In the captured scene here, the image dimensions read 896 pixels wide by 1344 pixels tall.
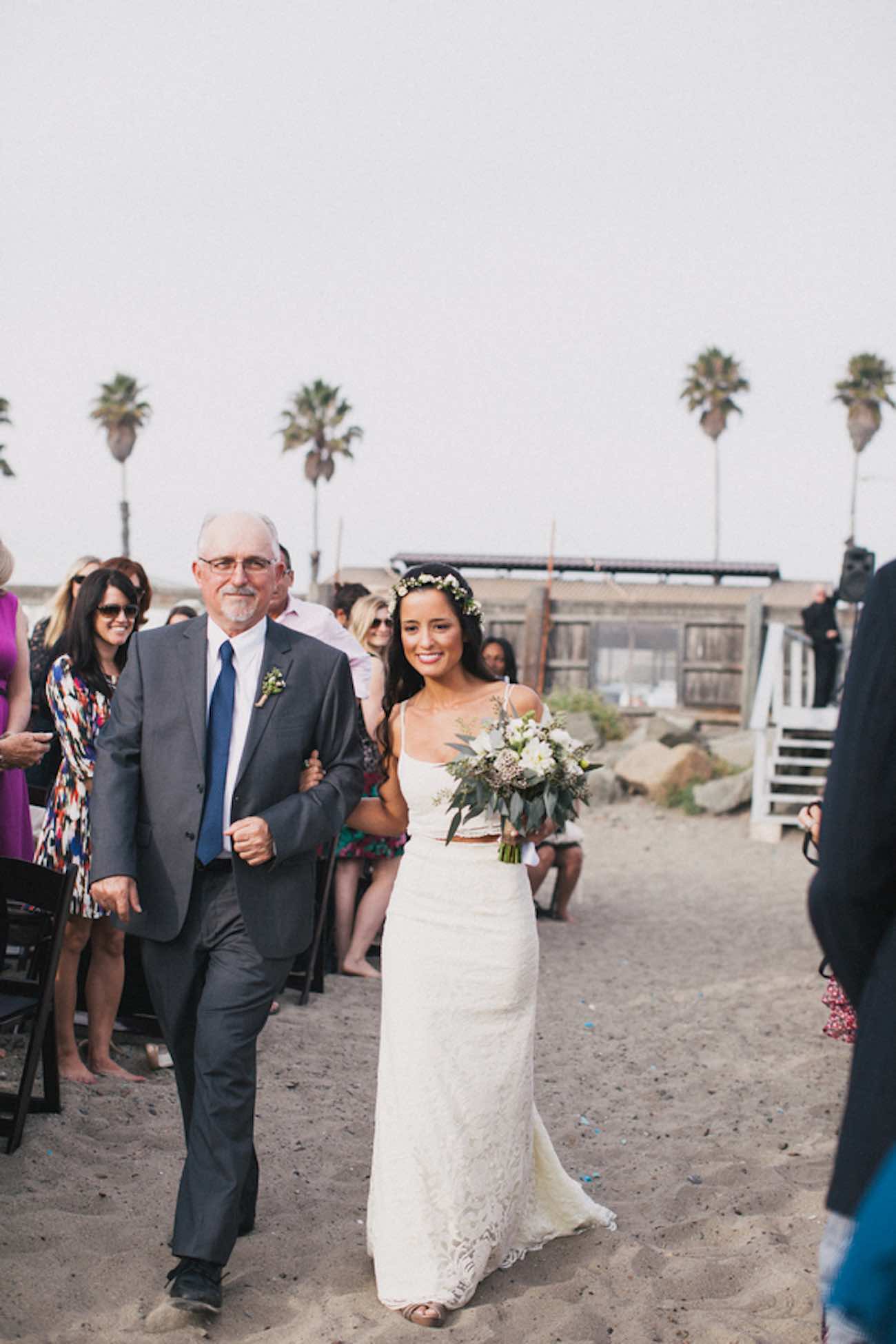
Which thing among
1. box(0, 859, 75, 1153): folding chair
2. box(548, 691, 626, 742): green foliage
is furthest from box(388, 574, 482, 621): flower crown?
box(548, 691, 626, 742): green foliage

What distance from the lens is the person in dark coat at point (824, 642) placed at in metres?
18.8

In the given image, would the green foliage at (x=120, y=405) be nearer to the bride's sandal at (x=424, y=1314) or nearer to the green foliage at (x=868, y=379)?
the green foliage at (x=868, y=379)

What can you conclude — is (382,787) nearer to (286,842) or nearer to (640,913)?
(286,842)

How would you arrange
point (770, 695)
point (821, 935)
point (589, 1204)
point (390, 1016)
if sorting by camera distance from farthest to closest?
point (770, 695) < point (589, 1204) < point (390, 1016) < point (821, 935)

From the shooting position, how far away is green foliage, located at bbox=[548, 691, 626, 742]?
2180 centimetres

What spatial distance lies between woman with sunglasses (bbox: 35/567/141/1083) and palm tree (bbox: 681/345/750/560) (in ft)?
135

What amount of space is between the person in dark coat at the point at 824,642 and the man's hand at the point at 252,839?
1588cm

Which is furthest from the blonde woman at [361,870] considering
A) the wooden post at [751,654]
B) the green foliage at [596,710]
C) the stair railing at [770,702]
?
the wooden post at [751,654]

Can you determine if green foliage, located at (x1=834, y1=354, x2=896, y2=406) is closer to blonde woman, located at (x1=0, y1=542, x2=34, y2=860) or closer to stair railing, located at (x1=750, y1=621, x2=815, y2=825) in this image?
stair railing, located at (x1=750, y1=621, x2=815, y2=825)

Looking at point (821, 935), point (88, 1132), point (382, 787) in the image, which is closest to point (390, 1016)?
point (382, 787)

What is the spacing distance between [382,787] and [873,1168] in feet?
9.29

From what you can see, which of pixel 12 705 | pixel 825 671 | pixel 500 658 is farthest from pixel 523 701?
pixel 825 671

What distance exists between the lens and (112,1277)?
406cm

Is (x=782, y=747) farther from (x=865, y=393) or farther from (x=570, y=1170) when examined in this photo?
(x=865, y=393)
